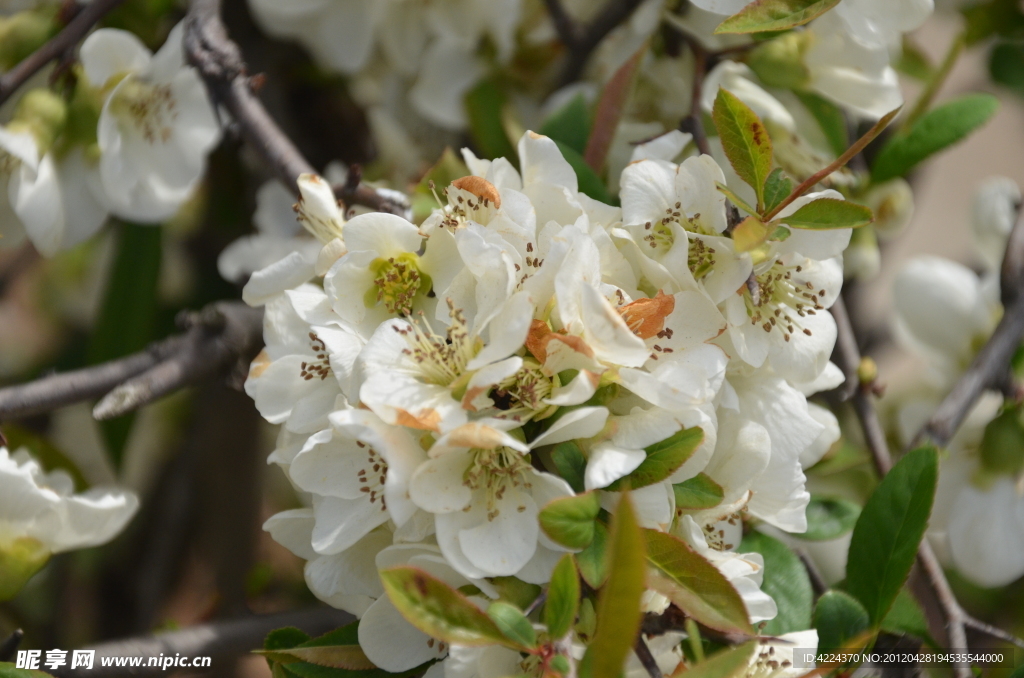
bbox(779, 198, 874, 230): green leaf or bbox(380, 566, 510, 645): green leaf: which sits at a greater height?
bbox(779, 198, 874, 230): green leaf

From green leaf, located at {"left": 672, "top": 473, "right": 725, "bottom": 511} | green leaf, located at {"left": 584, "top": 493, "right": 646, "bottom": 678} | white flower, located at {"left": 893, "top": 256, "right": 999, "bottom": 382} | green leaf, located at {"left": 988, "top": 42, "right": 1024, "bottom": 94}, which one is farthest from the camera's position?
green leaf, located at {"left": 988, "top": 42, "right": 1024, "bottom": 94}

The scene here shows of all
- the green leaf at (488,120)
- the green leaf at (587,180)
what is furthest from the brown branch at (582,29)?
the green leaf at (587,180)

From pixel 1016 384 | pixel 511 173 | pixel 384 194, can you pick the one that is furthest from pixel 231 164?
pixel 1016 384

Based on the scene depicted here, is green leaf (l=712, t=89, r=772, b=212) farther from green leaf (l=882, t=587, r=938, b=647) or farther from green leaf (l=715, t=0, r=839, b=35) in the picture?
green leaf (l=882, t=587, r=938, b=647)

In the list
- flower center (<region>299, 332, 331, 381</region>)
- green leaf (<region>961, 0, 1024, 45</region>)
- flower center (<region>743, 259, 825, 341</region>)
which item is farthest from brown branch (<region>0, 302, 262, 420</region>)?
green leaf (<region>961, 0, 1024, 45</region>)

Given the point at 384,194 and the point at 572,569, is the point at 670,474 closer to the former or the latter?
the point at 572,569

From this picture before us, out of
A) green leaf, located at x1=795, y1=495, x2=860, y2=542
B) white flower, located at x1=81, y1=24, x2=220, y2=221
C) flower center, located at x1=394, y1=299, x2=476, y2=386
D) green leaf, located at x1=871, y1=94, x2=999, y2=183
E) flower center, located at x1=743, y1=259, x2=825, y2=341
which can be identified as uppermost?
white flower, located at x1=81, y1=24, x2=220, y2=221

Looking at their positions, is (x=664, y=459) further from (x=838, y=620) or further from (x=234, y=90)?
(x=234, y=90)
